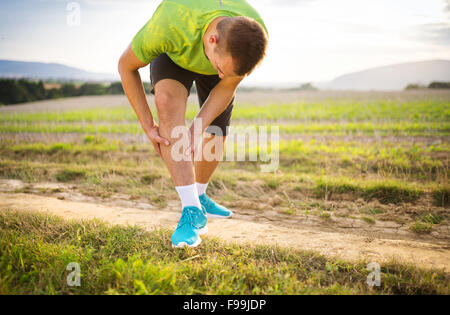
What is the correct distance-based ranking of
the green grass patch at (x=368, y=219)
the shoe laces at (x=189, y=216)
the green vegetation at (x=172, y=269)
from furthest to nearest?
the green grass patch at (x=368, y=219), the shoe laces at (x=189, y=216), the green vegetation at (x=172, y=269)

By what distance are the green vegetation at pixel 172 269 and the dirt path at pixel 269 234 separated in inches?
7.4

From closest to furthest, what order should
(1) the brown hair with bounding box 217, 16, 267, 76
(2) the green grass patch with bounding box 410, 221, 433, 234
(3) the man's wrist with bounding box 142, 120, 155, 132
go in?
(1) the brown hair with bounding box 217, 16, 267, 76 → (3) the man's wrist with bounding box 142, 120, 155, 132 → (2) the green grass patch with bounding box 410, 221, 433, 234

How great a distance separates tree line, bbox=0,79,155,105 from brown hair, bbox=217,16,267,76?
952 inches

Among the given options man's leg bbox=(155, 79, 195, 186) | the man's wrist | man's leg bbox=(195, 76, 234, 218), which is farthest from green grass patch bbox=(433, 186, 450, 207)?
the man's wrist

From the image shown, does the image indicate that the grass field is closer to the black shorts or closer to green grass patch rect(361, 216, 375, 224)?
green grass patch rect(361, 216, 375, 224)

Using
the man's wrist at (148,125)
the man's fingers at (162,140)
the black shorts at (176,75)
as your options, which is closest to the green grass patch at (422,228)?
the black shorts at (176,75)

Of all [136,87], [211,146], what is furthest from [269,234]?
[136,87]

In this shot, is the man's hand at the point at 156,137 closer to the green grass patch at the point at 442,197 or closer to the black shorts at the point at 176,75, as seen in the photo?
the black shorts at the point at 176,75

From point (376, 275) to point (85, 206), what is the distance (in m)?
2.88

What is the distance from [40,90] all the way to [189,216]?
36.0 m

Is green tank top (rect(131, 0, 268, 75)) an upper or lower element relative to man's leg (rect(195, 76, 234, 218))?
upper

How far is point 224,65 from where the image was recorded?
2.08 m

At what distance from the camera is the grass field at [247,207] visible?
1.87m

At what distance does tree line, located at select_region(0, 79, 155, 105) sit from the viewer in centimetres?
2844
